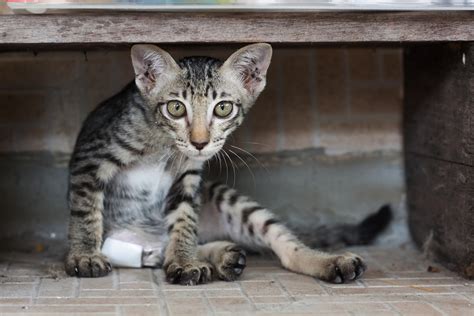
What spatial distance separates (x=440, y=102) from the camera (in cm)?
457

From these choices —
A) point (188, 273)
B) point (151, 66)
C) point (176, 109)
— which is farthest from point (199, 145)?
point (188, 273)

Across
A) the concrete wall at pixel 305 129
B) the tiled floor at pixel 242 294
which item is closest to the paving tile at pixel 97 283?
the tiled floor at pixel 242 294

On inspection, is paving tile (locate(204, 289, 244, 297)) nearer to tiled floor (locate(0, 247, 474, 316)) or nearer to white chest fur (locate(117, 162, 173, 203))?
tiled floor (locate(0, 247, 474, 316))

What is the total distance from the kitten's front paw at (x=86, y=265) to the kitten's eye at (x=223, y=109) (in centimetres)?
90

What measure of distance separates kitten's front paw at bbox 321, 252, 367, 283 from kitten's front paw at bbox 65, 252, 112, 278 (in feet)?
3.48

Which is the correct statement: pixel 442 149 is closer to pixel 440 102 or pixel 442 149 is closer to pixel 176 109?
pixel 440 102

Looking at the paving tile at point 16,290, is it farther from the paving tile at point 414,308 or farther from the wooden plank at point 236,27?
the paving tile at point 414,308

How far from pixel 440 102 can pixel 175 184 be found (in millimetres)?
1454

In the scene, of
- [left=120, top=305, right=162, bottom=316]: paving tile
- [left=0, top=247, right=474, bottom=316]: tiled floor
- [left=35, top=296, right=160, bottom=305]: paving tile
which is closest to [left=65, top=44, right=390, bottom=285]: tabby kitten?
[left=0, top=247, right=474, bottom=316]: tiled floor

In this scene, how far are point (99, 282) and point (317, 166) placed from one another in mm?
1751

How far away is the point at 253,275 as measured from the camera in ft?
14.0

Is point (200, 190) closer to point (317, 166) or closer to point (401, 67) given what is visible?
point (317, 166)

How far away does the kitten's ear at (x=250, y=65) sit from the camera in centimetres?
416

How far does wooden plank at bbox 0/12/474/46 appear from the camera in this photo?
385 centimetres
